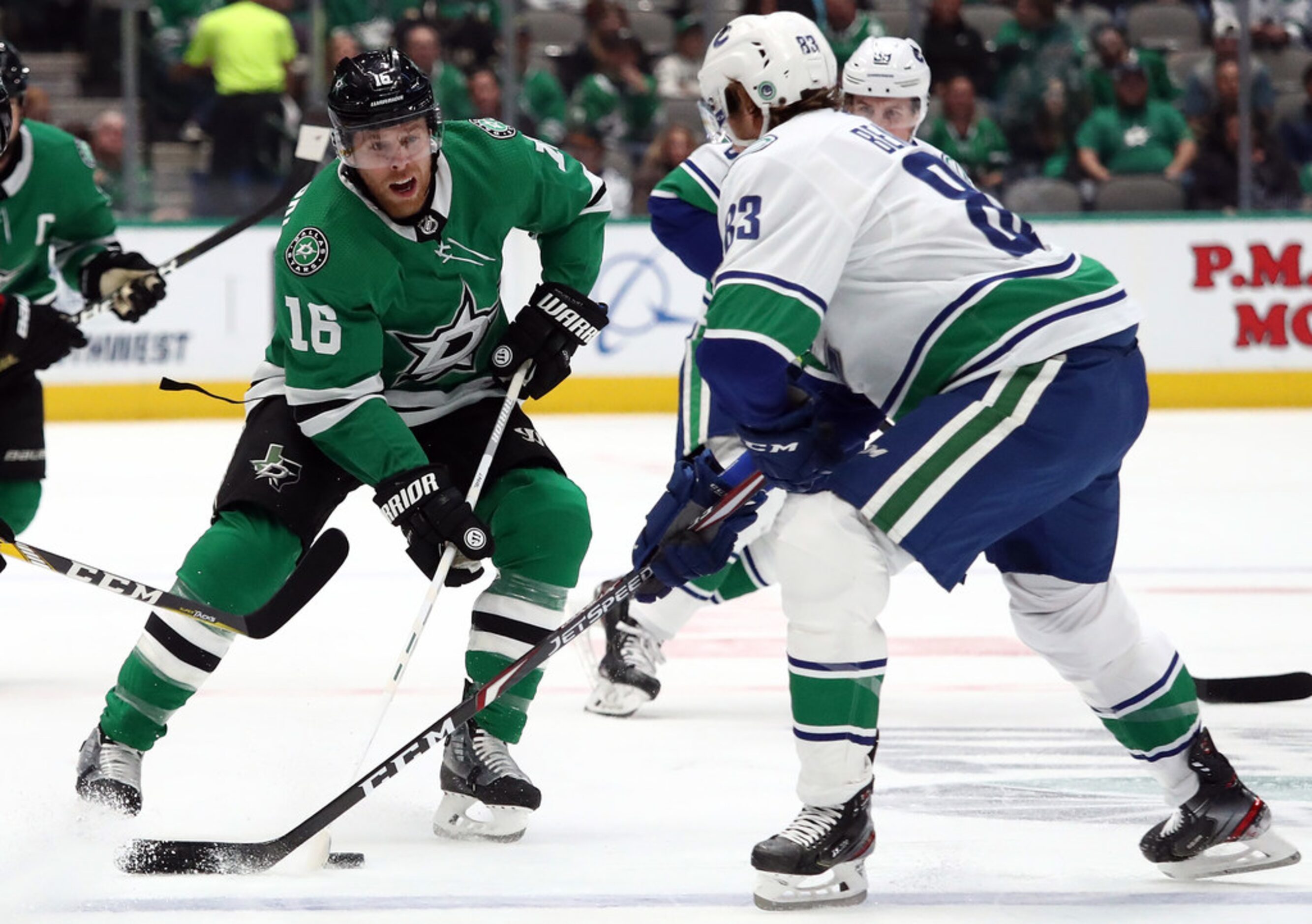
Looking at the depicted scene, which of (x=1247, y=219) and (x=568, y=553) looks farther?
(x=1247, y=219)

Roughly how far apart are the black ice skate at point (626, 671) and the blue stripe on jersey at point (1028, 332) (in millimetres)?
1283

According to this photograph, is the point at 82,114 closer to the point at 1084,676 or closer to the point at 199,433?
the point at 199,433

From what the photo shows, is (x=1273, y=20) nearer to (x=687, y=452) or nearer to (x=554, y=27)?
(x=554, y=27)

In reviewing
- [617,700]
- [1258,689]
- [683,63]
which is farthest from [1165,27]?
[617,700]

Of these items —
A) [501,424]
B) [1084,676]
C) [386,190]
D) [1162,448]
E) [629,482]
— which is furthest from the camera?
[1162,448]

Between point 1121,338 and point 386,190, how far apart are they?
3.45 ft

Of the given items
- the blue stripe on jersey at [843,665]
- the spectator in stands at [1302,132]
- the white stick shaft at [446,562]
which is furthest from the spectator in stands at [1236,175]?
the blue stripe on jersey at [843,665]

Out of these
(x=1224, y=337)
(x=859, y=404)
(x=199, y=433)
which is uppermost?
(x=859, y=404)

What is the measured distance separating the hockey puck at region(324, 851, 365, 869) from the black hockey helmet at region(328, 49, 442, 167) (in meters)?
0.96

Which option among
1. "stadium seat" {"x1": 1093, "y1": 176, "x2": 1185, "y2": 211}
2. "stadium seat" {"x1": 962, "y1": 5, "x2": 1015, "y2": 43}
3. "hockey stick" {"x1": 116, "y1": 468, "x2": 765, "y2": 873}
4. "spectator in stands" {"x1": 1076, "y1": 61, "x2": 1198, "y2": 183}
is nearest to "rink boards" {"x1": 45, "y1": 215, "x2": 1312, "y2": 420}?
"stadium seat" {"x1": 1093, "y1": 176, "x2": 1185, "y2": 211}

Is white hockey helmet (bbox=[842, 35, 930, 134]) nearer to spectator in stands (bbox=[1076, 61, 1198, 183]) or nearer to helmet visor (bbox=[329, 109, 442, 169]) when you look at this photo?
helmet visor (bbox=[329, 109, 442, 169])

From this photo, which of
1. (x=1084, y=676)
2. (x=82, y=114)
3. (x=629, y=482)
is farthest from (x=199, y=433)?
(x=1084, y=676)

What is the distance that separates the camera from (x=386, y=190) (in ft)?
9.18

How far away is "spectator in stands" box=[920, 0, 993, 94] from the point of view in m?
8.98
